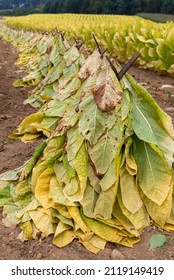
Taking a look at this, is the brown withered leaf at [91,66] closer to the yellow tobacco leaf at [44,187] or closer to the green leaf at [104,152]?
the green leaf at [104,152]

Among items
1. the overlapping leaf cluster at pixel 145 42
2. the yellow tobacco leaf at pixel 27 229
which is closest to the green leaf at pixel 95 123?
the yellow tobacco leaf at pixel 27 229

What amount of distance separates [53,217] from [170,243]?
723 millimetres

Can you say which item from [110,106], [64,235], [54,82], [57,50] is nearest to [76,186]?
[64,235]

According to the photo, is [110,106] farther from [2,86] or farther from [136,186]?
[2,86]

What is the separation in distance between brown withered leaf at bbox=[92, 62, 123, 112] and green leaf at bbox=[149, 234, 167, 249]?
32.2 inches

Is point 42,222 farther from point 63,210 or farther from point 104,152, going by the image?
point 104,152

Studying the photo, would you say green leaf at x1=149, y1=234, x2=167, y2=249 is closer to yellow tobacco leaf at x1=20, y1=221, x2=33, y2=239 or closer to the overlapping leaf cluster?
yellow tobacco leaf at x1=20, y1=221, x2=33, y2=239

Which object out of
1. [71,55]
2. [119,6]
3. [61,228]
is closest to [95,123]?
[61,228]

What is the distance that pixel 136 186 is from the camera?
3.01 m

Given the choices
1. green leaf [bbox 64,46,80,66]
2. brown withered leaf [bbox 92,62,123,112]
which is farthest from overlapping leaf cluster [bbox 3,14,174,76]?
brown withered leaf [bbox 92,62,123,112]

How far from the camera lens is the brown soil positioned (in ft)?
9.17

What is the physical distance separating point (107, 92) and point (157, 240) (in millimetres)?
936

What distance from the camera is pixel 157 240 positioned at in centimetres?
290

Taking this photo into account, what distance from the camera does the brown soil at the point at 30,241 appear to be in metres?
2.79
